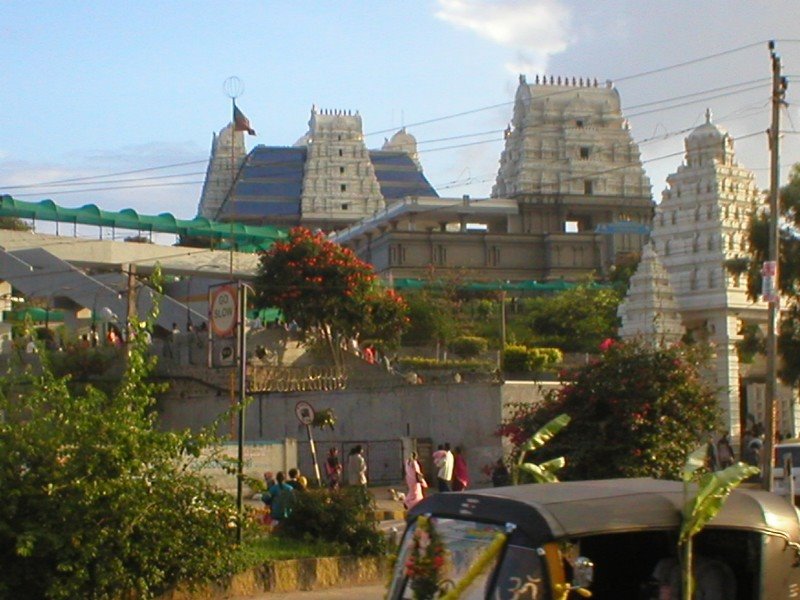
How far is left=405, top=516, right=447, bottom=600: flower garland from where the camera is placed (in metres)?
8.17

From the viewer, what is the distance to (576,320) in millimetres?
58406

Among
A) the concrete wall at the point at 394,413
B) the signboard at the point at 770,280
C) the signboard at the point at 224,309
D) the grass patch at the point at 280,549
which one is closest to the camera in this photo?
the grass patch at the point at 280,549

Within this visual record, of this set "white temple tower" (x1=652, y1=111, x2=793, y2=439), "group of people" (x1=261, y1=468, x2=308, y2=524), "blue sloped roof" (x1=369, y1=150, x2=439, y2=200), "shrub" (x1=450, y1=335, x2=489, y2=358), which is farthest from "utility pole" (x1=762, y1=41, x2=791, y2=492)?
"blue sloped roof" (x1=369, y1=150, x2=439, y2=200)

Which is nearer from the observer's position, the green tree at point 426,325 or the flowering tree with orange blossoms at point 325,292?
the flowering tree with orange blossoms at point 325,292

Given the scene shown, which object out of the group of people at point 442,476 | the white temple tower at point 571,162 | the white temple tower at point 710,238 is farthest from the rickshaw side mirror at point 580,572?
the white temple tower at point 571,162

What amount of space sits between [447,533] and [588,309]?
5023 cm

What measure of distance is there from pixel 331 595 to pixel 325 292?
24.9 meters

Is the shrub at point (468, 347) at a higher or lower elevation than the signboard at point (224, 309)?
lower

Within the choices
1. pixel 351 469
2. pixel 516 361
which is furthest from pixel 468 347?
pixel 351 469

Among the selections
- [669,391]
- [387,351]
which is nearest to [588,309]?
[387,351]

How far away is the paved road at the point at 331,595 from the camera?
15.4 meters

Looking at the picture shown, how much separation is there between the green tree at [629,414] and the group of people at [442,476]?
12.3 ft

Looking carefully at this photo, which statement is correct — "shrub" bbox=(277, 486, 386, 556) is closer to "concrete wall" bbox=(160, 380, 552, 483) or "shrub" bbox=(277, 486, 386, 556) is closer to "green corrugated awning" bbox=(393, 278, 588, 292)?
"concrete wall" bbox=(160, 380, 552, 483)

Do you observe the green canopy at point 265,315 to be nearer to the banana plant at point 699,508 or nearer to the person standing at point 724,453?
the person standing at point 724,453
